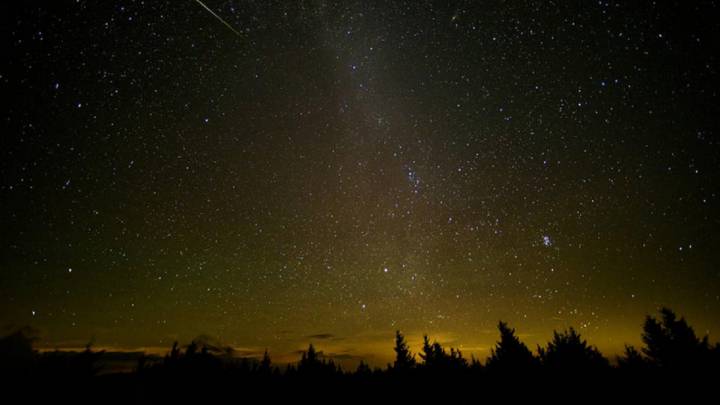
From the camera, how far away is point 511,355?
2820cm

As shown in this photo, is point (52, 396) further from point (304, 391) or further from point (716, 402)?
point (716, 402)

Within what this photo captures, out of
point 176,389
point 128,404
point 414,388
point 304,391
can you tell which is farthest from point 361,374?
point 128,404

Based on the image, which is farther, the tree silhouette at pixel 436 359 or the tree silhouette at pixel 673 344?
the tree silhouette at pixel 436 359

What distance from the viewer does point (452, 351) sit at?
44062 mm

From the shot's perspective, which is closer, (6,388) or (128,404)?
(6,388)

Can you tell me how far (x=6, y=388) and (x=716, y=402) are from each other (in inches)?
1995

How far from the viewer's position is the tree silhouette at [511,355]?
27.6 metres

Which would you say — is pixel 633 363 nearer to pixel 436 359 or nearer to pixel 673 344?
pixel 673 344

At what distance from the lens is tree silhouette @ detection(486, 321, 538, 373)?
2762cm

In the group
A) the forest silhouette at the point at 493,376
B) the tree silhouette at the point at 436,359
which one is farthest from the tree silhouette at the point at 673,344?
the tree silhouette at the point at 436,359

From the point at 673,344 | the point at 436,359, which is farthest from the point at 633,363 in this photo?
the point at 436,359

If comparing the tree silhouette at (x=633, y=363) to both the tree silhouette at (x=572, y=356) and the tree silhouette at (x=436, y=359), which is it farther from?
the tree silhouette at (x=436, y=359)

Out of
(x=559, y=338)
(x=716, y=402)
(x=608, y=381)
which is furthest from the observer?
(x=559, y=338)

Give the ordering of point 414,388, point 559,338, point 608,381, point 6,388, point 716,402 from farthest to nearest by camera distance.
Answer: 1. point 414,388
2. point 559,338
3. point 608,381
4. point 6,388
5. point 716,402
